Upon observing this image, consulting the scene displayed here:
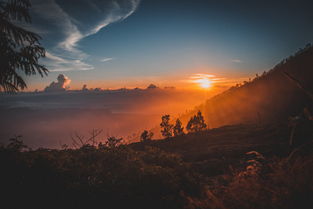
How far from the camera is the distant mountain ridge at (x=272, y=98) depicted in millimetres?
92188

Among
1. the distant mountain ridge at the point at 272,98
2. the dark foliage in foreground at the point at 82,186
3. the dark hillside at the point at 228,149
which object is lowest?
the dark hillside at the point at 228,149

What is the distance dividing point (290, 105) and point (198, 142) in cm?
8166

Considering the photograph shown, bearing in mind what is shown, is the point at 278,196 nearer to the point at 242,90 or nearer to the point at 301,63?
the point at 301,63

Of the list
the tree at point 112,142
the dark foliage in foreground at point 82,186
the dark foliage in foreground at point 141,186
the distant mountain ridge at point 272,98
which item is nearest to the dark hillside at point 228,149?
the tree at point 112,142

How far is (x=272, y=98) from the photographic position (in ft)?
363

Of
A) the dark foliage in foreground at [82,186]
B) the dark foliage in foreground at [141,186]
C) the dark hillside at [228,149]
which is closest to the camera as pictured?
the dark foliage in foreground at [141,186]

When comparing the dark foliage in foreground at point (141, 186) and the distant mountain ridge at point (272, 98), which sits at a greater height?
the distant mountain ridge at point (272, 98)

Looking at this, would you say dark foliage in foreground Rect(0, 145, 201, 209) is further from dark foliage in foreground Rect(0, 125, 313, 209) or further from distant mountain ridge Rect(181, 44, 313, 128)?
distant mountain ridge Rect(181, 44, 313, 128)

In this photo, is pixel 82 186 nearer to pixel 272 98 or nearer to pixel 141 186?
pixel 141 186

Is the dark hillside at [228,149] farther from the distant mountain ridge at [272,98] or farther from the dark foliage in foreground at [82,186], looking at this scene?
the distant mountain ridge at [272,98]

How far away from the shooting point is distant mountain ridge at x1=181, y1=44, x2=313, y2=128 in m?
92.2

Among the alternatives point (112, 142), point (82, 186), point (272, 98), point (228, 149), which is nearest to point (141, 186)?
point (82, 186)

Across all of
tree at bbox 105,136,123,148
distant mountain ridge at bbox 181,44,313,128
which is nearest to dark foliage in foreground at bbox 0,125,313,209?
tree at bbox 105,136,123,148

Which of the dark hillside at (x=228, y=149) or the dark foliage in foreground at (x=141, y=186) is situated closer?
the dark foliage in foreground at (x=141, y=186)
